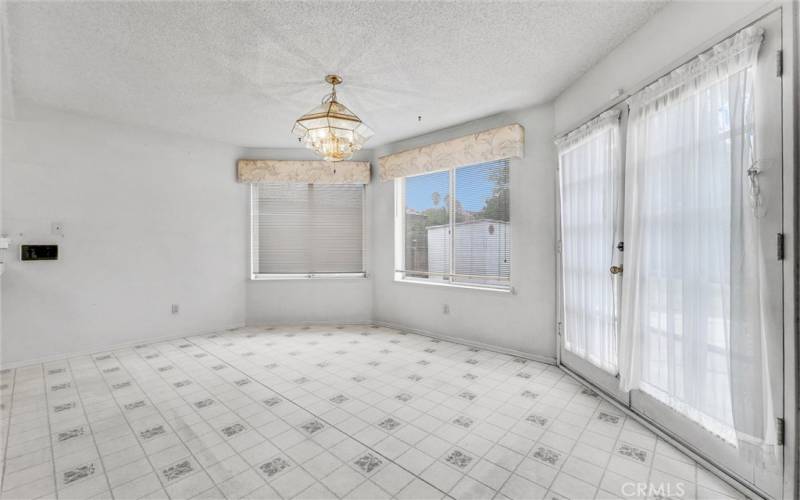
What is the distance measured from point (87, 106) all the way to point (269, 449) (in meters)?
4.27

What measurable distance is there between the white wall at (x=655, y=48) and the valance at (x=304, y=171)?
323 centimetres

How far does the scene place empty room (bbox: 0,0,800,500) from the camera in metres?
1.85

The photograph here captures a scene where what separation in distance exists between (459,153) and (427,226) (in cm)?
120

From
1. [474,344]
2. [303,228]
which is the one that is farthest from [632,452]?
[303,228]

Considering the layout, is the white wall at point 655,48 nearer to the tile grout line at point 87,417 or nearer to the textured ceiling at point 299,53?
the textured ceiling at point 299,53

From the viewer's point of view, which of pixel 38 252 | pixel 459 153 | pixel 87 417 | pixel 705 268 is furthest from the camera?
pixel 459 153

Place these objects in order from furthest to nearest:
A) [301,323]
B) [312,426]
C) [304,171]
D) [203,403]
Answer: [301,323]
[304,171]
[203,403]
[312,426]

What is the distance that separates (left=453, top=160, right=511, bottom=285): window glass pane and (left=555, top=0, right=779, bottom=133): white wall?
45.9 inches

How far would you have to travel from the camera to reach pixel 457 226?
4.86 metres

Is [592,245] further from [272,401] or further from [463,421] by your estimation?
[272,401]

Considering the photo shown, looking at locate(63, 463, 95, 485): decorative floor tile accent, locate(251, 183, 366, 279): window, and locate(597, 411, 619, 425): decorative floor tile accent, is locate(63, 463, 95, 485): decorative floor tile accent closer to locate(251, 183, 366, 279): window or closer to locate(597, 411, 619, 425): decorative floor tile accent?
locate(597, 411, 619, 425): decorative floor tile accent

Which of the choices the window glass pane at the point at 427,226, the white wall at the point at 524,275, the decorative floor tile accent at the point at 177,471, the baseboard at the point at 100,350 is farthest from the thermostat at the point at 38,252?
the white wall at the point at 524,275

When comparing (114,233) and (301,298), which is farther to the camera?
(301,298)

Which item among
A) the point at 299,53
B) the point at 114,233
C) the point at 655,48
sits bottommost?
the point at 114,233
